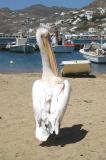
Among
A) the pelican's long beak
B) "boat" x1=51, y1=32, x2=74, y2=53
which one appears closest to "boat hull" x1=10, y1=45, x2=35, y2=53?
"boat" x1=51, y1=32, x2=74, y2=53

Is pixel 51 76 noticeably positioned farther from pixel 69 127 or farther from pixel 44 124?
pixel 69 127

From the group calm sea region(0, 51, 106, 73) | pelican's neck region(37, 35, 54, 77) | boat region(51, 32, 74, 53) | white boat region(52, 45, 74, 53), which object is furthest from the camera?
boat region(51, 32, 74, 53)

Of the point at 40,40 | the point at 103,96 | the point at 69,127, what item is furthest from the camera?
the point at 103,96

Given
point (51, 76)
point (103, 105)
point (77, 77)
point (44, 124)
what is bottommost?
point (77, 77)

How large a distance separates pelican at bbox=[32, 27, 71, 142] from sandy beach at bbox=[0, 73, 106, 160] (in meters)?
0.33

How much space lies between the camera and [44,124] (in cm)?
805

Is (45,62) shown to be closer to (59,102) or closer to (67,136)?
(59,102)

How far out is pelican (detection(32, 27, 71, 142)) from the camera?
8023mm

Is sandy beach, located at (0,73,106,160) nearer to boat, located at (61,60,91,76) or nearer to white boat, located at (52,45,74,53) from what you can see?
boat, located at (61,60,91,76)

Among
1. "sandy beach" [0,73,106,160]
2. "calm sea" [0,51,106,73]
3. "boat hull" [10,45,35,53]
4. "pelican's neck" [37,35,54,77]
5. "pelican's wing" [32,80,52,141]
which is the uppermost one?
"pelican's neck" [37,35,54,77]

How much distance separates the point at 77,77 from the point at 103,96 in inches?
241

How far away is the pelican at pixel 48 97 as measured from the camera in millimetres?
8023

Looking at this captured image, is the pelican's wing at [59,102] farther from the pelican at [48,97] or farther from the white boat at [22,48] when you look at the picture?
the white boat at [22,48]

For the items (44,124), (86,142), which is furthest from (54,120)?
(86,142)
